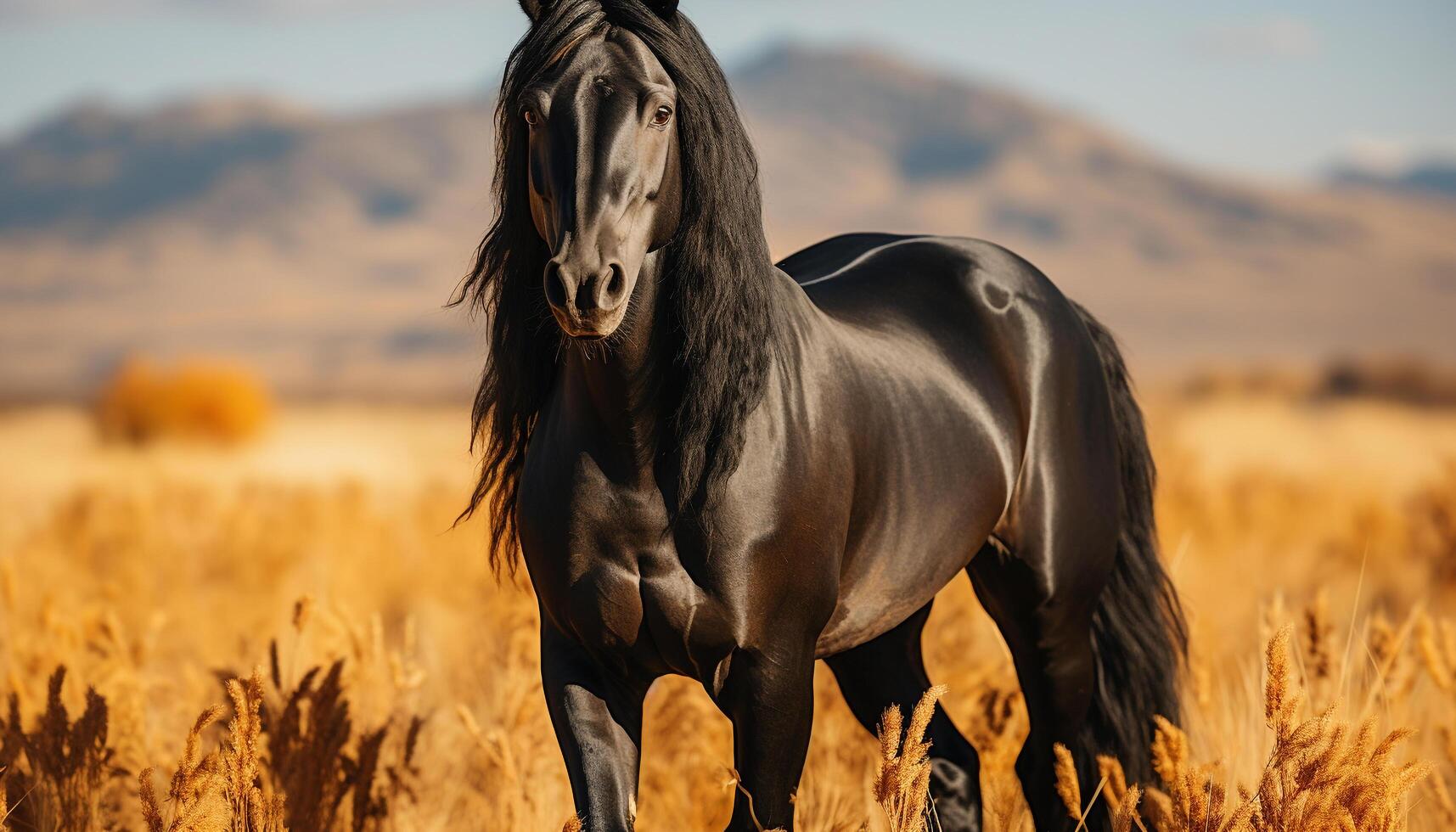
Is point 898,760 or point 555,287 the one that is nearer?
point 555,287

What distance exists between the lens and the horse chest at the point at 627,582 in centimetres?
269

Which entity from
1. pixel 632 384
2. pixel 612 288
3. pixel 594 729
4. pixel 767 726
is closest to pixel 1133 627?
pixel 767 726

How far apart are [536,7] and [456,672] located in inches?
180

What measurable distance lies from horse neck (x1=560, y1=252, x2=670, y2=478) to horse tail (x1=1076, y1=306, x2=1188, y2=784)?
5.53 ft

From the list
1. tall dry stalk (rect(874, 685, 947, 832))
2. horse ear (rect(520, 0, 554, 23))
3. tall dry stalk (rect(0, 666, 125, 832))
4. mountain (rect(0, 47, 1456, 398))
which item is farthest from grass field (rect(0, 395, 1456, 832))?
mountain (rect(0, 47, 1456, 398))

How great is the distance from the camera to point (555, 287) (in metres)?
2.35

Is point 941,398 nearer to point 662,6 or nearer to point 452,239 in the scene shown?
point 662,6

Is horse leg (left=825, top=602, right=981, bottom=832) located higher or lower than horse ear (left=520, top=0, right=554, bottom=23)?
lower

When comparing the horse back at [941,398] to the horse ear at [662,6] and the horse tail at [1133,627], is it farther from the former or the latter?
the horse ear at [662,6]

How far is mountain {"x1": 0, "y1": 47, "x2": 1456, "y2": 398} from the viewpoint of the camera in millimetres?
104062

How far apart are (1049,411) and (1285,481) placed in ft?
33.8

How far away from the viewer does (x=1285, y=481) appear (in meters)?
13.1

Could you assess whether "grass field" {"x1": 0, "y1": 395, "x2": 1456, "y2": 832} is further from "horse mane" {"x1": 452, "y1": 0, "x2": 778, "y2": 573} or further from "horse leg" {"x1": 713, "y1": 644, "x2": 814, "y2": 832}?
"horse mane" {"x1": 452, "y1": 0, "x2": 778, "y2": 573}

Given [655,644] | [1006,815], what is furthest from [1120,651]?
[655,644]
